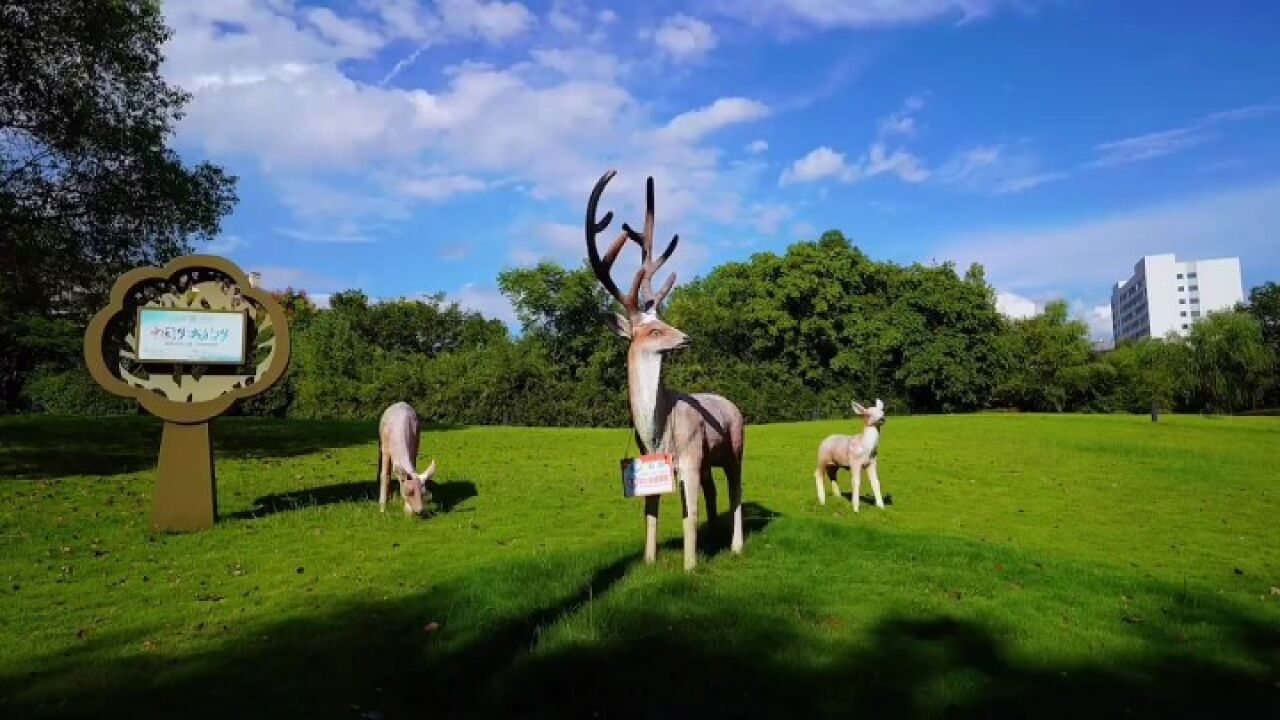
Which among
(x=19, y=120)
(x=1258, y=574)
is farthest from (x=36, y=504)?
(x=1258, y=574)

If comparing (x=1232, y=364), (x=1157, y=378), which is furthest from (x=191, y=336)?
(x=1157, y=378)

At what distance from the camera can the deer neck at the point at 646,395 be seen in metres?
8.83

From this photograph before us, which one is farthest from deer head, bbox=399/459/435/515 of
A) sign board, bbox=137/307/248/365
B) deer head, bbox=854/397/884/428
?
deer head, bbox=854/397/884/428

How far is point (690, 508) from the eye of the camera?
9.29 m

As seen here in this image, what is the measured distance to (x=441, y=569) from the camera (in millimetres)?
10289

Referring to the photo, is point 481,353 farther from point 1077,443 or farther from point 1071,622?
point 1071,622

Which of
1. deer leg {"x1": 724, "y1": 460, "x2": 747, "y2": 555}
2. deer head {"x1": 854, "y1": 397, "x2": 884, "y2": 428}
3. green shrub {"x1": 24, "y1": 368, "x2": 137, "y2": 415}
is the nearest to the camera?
deer leg {"x1": 724, "y1": 460, "x2": 747, "y2": 555}

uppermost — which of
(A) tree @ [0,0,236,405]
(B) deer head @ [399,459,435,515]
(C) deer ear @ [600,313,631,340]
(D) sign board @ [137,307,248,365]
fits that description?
(A) tree @ [0,0,236,405]

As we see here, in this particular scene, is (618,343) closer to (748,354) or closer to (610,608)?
(748,354)

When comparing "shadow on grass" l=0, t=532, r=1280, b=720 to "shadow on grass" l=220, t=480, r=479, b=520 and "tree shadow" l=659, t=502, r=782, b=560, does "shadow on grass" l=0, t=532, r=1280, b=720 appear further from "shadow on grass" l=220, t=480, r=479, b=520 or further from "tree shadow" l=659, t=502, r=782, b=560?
"shadow on grass" l=220, t=480, r=479, b=520

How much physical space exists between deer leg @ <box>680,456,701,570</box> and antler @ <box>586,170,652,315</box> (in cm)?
186

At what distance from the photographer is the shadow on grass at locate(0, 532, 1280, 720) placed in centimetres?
627

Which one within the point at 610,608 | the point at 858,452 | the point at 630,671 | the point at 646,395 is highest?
the point at 646,395

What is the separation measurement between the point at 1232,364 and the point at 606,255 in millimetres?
73824
